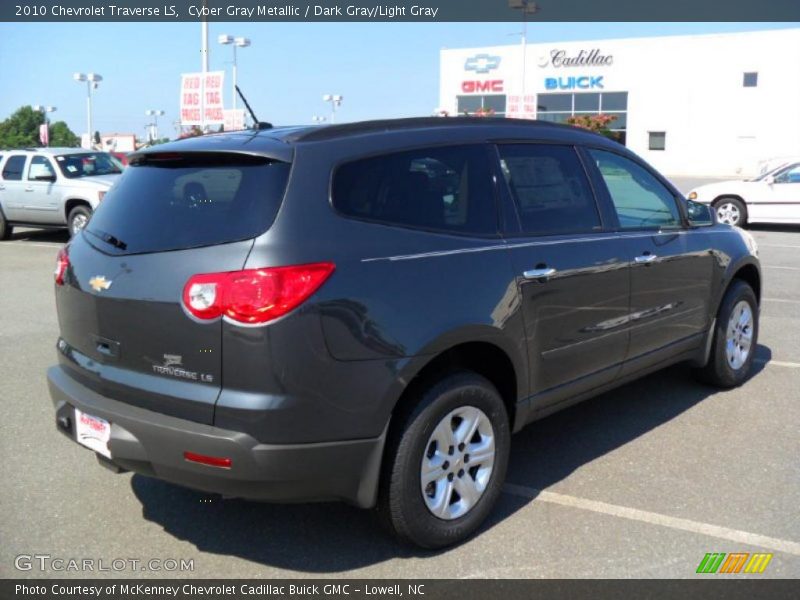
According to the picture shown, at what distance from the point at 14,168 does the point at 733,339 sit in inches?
552

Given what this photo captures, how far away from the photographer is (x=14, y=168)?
15.5 meters

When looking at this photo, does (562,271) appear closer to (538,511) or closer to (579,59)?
(538,511)

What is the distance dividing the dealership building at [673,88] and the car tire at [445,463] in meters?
40.9

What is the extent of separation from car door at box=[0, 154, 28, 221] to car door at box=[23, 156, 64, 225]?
14 centimetres

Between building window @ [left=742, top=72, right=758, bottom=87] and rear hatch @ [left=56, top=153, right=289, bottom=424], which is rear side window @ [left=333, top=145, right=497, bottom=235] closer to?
rear hatch @ [left=56, top=153, right=289, bottom=424]

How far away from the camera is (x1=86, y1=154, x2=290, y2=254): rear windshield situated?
3.12 meters

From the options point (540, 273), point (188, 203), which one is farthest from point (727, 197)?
point (188, 203)

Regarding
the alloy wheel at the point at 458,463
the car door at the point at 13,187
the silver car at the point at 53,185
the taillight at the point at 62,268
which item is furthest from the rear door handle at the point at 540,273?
the car door at the point at 13,187

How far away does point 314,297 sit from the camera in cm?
298

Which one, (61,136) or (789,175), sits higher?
(61,136)

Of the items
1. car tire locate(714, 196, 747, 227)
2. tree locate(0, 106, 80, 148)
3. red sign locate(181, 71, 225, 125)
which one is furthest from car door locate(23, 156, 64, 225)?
tree locate(0, 106, 80, 148)

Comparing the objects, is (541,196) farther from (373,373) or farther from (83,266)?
(83,266)

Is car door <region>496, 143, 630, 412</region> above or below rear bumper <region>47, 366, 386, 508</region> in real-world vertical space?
above

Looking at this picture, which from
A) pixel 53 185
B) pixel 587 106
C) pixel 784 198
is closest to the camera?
pixel 53 185
